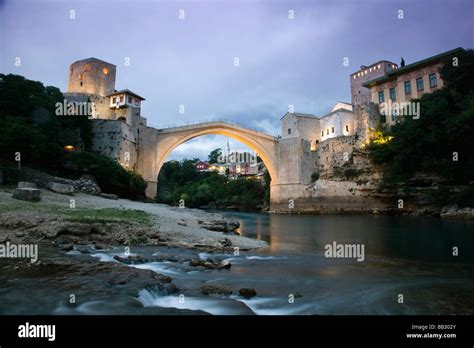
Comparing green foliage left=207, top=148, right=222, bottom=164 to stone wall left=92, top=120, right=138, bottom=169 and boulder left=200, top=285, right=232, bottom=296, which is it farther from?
boulder left=200, top=285, right=232, bottom=296

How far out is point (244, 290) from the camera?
4555mm

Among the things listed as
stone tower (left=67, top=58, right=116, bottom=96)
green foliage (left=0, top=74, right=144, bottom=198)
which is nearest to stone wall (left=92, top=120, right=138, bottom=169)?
green foliage (left=0, top=74, right=144, bottom=198)

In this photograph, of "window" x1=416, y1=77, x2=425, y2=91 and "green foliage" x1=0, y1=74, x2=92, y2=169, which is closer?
"green foliage" x1=0, y1=74, x2=92, y2=169

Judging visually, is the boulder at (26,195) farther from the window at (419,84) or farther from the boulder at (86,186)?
the window at (419,84)

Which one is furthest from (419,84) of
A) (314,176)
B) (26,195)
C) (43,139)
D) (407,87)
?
(26,195)

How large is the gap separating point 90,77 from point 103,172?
19.7 meters

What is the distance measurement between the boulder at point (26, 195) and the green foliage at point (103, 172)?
1090 cm

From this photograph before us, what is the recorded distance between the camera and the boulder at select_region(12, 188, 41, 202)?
12531mm

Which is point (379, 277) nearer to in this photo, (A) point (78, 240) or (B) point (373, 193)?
(A) point (78, 240)

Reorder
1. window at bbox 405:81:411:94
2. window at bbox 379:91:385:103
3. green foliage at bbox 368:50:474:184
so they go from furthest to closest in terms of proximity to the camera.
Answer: window at bbox 379:91:385:103 → window at bbox 405:81:411:94 → green foliage at bbox 368:50:474:184

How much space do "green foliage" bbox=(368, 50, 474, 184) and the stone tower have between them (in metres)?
35.2

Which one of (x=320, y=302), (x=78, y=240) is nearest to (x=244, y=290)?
(x=320, y=302)

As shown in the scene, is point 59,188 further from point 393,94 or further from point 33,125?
point 393,94
